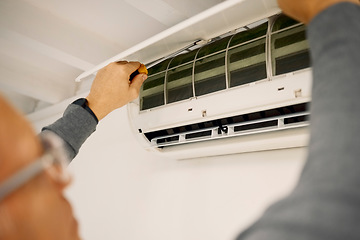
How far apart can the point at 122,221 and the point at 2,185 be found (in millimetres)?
1334

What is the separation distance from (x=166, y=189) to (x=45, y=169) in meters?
1.15

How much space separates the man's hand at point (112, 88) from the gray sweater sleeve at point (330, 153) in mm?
743

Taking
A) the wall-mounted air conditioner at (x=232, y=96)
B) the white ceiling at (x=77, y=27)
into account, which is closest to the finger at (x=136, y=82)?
the wall-mounted air conditioner at (x=232, y=96)

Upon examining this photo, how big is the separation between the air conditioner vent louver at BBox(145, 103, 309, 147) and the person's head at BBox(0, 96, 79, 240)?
751 mm

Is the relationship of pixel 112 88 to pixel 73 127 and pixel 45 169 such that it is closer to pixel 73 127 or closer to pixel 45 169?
pixel 73 127

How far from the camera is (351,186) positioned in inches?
12.2

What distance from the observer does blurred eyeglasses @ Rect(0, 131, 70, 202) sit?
32 cm

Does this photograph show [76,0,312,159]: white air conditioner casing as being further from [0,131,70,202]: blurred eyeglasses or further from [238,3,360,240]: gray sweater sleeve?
[0,131,70,202]: blurred eyeglasses

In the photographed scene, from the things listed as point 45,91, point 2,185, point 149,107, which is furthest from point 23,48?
point 2,185

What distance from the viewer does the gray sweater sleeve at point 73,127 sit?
3.03 feet

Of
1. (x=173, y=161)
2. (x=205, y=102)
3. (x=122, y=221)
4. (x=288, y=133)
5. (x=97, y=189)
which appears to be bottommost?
(x=122, y=221)

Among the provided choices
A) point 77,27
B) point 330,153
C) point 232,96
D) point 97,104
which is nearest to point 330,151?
point 330,153

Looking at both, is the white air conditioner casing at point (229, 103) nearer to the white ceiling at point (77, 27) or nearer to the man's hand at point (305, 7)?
the white ceiling at point (77, 27)

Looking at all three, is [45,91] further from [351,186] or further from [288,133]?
[351,186]
